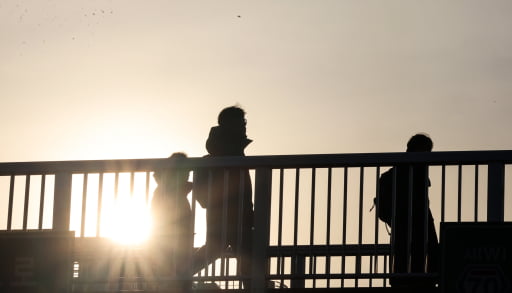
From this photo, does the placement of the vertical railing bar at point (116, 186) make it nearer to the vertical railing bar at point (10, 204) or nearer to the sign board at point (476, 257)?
the vertical railing bar at point (10, 204)

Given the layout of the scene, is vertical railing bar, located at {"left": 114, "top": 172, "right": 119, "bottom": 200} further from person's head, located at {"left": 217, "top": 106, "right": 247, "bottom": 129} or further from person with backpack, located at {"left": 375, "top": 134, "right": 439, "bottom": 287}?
person with backpack, located at {"left": 375, "top": 134, "right": 439, "bottom": 287}

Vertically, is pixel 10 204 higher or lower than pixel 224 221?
higher

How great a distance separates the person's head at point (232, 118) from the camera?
16.5 m

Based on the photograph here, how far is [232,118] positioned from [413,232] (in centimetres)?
248

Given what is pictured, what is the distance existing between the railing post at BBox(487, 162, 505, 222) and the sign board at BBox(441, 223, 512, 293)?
0.24 meters

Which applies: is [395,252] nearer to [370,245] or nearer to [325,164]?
[325,164]

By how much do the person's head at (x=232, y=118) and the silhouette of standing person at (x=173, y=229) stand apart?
110 centimetres

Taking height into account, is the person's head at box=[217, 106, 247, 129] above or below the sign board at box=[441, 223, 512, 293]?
above

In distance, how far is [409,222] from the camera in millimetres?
15102

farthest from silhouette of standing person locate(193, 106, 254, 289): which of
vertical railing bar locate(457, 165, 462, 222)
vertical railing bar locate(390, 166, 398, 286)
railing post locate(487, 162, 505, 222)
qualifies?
railing post locate(487, 162, 505, 222)

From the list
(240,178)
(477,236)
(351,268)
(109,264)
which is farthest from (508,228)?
(109,264)

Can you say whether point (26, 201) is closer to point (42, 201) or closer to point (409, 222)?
point (42, 201)

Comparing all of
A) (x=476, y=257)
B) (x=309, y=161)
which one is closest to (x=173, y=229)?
(x=309, y=161)

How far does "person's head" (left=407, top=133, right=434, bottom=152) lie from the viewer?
1630 cm
